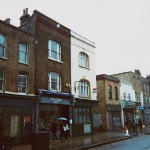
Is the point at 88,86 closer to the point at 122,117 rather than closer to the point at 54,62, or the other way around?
the point at 54,62

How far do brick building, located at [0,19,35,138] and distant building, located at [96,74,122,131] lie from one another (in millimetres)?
15646

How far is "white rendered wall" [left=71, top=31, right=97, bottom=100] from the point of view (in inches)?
1023

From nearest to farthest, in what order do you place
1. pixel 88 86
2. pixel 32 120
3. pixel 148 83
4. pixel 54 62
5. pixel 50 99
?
pixel 32 120 → pixel 50 99 → pixel 54 62 → pixel 88 86 → pixel 148 83

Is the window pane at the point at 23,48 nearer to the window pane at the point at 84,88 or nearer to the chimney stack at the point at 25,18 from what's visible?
the chimney stack at the point at 25,18

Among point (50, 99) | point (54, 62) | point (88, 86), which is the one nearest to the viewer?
point (50, 99)

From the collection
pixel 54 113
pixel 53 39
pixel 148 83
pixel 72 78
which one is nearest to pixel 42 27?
pixel 53 39

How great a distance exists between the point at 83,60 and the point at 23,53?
31.9ft

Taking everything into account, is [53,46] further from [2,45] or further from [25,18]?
[2,45]

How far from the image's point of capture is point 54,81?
75.6 feet

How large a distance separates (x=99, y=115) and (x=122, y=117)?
6.68 metres

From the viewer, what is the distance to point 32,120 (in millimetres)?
19516

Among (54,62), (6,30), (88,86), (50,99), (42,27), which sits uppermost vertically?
(42,27)

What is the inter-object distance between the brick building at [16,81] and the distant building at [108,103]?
15.6 m

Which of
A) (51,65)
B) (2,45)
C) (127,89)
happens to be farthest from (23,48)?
(127,89)
